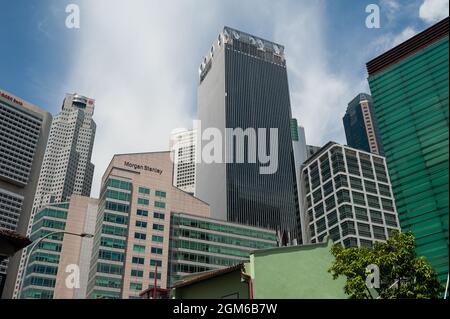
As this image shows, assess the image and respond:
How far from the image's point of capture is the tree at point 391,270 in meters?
26.0

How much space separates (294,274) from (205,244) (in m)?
94.1

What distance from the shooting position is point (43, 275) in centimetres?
12288

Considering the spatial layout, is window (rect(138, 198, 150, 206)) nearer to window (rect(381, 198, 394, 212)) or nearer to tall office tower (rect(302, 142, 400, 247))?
tall office tower (rect(302, 142, 400, 247))

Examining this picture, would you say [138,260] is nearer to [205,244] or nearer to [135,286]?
[135,286]

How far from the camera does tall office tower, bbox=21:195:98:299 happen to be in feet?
395

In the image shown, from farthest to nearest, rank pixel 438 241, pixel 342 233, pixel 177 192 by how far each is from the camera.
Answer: pixel 342 233
pixel 177 192
pixel 438 241

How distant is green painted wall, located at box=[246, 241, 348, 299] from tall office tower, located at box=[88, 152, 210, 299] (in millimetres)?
77751

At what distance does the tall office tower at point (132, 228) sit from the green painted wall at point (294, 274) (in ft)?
255

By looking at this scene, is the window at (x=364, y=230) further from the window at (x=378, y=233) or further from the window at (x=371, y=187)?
the window at (x=371, y=187)

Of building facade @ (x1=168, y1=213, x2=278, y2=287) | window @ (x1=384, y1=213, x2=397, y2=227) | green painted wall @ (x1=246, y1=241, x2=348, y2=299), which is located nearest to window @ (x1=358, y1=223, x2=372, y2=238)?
window @ (x1=384, y1=213, x2=397, y2=227)
